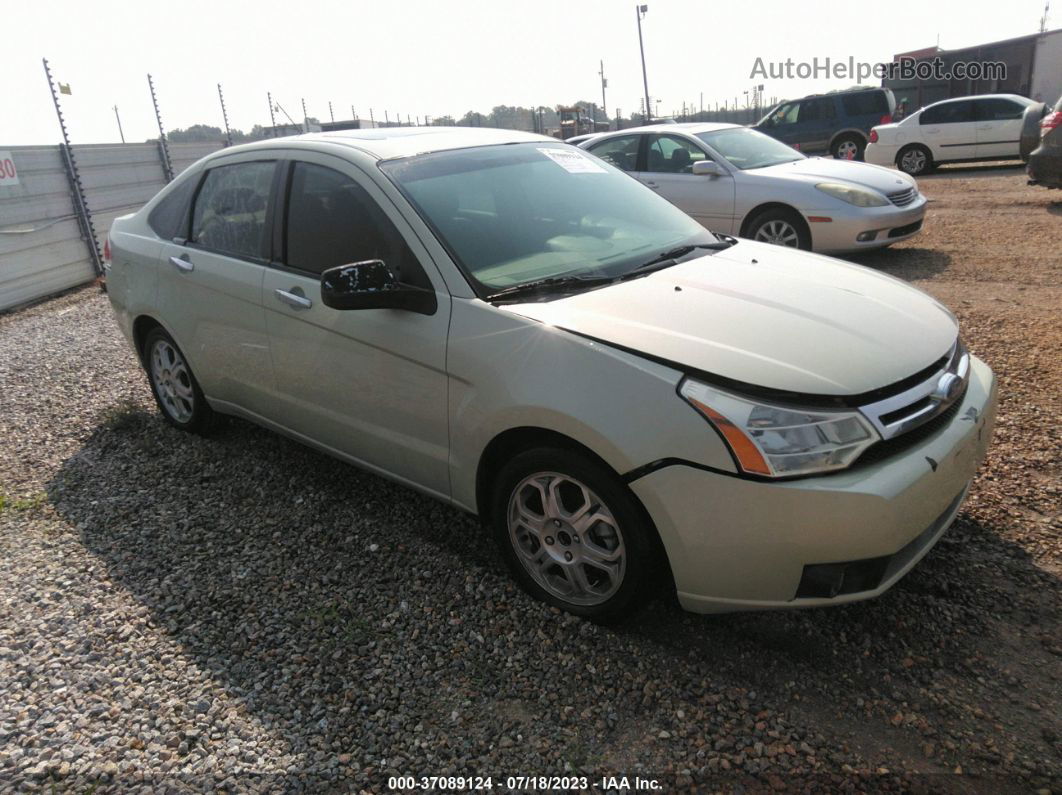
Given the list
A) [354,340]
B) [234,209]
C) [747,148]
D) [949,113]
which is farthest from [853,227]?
[949,113]

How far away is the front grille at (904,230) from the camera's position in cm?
797

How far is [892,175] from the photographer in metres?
8.39

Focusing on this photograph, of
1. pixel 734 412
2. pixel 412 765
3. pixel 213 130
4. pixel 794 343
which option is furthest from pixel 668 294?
pixel 213 130

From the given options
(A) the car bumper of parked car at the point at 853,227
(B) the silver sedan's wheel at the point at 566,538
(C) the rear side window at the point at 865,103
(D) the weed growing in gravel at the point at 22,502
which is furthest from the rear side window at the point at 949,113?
(D) the weed growing in gravel at the point at 22,502

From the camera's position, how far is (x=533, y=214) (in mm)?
3385

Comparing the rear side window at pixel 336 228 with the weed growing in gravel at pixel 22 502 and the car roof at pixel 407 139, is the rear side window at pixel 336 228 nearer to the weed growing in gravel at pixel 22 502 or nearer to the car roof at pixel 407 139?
the car roof at pixel 407 139

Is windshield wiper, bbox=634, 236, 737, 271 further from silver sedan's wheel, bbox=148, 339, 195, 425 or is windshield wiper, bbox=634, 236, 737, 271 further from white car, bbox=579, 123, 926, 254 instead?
white car, bbox=579, 123, 926, 254

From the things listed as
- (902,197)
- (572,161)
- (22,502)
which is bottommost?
(22,502)

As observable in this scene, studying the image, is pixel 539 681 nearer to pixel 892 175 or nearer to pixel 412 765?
pixel 412 765

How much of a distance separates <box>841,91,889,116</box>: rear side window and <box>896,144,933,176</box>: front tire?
253cm

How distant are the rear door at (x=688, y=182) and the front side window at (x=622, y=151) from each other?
18 cm

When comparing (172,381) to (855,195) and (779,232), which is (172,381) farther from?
(855,195)

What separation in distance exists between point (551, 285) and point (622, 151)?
6.81 metres

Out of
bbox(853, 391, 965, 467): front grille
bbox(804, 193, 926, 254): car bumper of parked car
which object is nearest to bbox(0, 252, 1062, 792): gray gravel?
bbox(853, 391, 965, 467): front grille
